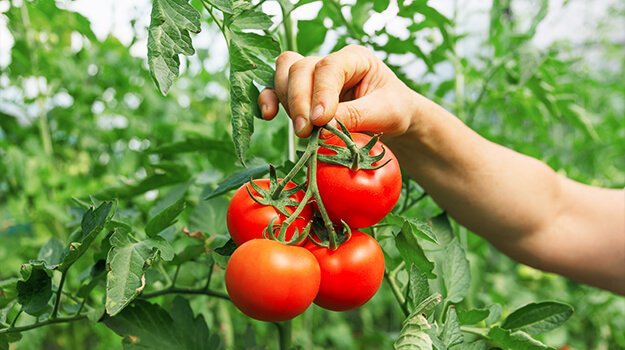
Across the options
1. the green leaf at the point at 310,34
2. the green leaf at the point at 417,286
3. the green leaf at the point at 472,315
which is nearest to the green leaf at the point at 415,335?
the green leaf at the point at 417,286

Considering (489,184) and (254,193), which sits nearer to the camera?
(254,193)

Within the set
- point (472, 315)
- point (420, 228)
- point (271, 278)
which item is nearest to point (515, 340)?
point (472, 315)

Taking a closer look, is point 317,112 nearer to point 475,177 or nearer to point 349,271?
point 349,271

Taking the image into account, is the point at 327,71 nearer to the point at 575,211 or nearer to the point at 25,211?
the point at 575,211

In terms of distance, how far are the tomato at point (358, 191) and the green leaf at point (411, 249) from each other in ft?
0.11

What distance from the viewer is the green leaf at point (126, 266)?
1.27 feet

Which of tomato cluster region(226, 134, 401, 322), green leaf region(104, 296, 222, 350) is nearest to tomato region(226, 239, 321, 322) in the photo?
tomato cluster region(226, 134, 401, 322)

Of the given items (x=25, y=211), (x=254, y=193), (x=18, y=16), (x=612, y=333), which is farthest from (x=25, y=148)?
(x=612, y=333)

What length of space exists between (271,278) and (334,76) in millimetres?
222

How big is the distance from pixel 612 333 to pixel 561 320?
161cm

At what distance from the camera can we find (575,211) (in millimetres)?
918

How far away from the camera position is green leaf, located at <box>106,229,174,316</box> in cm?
39

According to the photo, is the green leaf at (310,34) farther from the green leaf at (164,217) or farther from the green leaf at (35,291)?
the green leaf at (35,291)

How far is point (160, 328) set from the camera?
0.55 metres
